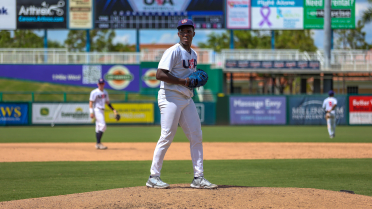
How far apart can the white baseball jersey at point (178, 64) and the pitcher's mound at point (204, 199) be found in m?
1.19

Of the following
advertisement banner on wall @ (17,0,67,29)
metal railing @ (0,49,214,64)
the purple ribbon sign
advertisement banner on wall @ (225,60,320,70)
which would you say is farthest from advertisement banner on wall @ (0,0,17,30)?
the purple ribbon sign

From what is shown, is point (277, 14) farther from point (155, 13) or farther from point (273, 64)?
point (155, 13)

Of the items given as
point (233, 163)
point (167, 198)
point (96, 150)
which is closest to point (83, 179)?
point (167, 198)

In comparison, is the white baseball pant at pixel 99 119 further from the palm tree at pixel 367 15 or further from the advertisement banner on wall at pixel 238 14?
the palm tree at pixel 367 15

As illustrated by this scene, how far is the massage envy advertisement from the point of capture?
33.1 metres

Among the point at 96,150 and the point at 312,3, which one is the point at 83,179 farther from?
the point at 312,3

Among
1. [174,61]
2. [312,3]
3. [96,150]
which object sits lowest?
[96,150]

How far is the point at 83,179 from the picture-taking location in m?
6.90

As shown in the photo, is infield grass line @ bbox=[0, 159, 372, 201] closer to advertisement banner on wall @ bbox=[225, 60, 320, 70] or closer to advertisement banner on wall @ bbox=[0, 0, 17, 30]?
advertisement banner on wall @ bbox=[225, 60, 320, 70]

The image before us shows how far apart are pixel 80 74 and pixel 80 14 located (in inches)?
182

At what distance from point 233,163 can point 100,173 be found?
295 centimetres

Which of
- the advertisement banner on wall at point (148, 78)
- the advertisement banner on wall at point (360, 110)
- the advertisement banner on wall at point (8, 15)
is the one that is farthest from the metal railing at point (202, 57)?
the advertisement banner on wall at point (360, 110)

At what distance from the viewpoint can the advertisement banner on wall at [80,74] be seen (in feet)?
→ 110

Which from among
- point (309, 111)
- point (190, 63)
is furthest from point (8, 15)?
point (190, 63)
